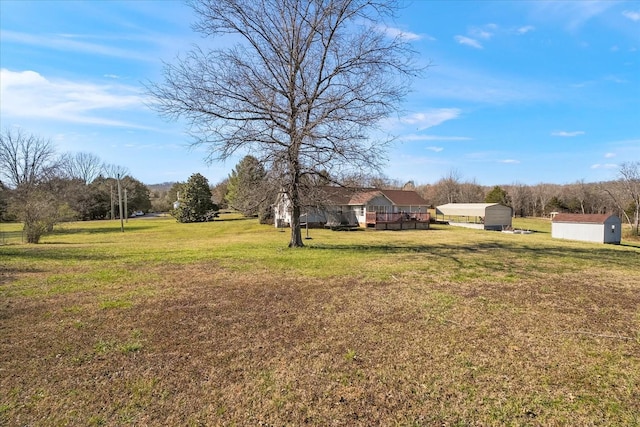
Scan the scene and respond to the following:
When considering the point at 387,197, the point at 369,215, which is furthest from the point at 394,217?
the point at 387,197

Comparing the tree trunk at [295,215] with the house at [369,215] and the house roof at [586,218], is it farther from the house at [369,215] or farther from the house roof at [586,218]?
the house roof at [586,218]

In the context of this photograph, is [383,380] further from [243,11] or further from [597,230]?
[597,230]

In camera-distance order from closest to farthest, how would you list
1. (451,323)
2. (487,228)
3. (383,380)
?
(383,380), (451,323), (487,228)

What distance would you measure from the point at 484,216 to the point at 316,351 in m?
38.5

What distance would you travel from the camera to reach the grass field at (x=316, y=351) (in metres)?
3.26

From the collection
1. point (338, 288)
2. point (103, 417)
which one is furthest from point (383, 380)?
point (338, 288)

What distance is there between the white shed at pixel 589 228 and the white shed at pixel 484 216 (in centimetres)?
1020

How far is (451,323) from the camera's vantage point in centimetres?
559

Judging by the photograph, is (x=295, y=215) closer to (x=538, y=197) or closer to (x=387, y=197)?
(x=387, y=197)

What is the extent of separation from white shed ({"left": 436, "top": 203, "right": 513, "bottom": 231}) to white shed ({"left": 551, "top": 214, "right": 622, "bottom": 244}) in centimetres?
1020

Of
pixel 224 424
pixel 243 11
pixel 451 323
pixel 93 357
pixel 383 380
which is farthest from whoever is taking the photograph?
pixel 243 11

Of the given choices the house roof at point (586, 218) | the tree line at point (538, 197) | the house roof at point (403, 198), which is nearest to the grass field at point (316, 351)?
the house roof at point (586, 218)

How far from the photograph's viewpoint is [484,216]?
125 ft

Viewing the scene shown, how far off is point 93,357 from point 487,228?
40.3 metres
